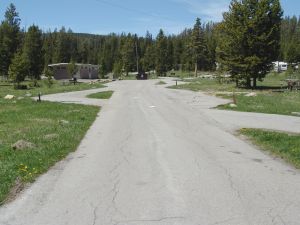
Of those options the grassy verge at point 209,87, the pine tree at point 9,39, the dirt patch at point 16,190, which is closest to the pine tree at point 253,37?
the grassy verge at point 209,87

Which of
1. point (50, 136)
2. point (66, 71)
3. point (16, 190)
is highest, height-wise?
point (16, 190)

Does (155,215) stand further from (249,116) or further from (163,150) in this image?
(249,116)

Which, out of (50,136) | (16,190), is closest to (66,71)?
(50,136)

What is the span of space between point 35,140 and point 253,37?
3259 cm

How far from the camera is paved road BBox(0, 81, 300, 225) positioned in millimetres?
6340

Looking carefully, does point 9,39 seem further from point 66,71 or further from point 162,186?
point 162,186

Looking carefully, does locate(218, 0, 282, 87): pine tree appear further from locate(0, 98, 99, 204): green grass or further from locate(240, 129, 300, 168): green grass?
locate(240, 129, 300, 168): green grass

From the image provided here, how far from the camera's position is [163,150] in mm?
11891

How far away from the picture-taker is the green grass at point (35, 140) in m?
9.02

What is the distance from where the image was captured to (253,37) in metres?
42.1

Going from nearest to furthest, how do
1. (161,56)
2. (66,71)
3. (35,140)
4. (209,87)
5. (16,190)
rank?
(16,190)
(35,140)
(209,87)
(66,71)
(161,56)

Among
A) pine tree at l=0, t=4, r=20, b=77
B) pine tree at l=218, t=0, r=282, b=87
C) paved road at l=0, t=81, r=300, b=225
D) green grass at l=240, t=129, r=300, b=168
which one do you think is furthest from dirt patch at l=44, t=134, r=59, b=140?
pine tree at l=0, t=4, r=20, b=77

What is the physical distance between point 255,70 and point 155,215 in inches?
1500

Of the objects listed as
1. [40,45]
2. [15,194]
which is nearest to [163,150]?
[15,194]
